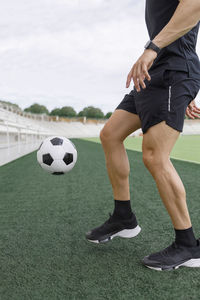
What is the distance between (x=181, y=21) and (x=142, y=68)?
300 millimetres

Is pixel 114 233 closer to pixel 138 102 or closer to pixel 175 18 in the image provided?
pixel 138 102

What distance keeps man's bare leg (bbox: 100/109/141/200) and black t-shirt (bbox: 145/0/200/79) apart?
0.41m

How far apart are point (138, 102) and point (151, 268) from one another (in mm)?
963

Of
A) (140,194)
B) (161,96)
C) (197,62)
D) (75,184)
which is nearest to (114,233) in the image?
(161,96)

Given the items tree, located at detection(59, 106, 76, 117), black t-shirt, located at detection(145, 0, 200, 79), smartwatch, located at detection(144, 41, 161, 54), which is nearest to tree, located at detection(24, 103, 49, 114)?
tree, located at detection(59, 106, 76, 117)

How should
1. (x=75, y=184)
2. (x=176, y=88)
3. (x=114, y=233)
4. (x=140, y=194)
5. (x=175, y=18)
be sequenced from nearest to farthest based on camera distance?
1. (x=175, y=18)
2. (x=176, y=88)
3. (x=114, y=233)
4. (x=140, y=194)
5. (x=75, y=184)

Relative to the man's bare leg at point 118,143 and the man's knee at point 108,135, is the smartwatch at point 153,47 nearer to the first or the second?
the man's bare leg at point 118,143

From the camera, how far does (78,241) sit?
2.18 m

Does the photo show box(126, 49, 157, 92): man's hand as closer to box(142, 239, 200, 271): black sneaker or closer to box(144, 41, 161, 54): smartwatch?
box(144, 41, 161, 54): smartwatch

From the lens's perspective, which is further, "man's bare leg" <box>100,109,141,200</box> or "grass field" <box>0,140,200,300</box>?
"man's bare leg" <box>100,109,141,200</box>

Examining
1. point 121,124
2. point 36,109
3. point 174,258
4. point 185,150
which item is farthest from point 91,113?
point 174,258

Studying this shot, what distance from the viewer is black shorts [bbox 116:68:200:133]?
161cm

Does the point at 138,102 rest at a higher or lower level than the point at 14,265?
higher

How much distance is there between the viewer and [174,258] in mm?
1712
